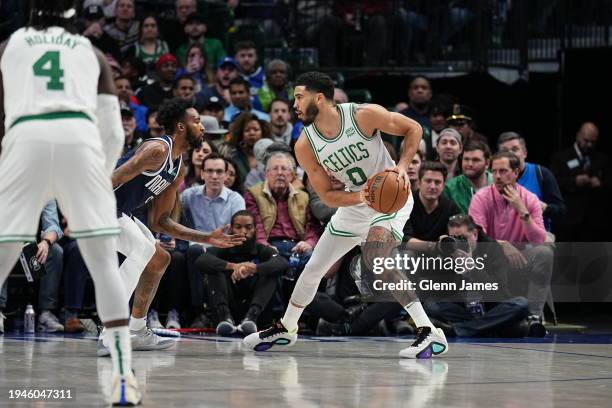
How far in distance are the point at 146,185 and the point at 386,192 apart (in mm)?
1680

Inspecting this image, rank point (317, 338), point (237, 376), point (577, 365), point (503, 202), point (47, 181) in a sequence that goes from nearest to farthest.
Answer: point (47, 181), point (237, 376), point (577, 365), point (317, 338), point (503, 202)

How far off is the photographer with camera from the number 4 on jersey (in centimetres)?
571

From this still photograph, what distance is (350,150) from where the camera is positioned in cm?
790

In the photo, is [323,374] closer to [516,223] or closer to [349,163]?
[349,163]

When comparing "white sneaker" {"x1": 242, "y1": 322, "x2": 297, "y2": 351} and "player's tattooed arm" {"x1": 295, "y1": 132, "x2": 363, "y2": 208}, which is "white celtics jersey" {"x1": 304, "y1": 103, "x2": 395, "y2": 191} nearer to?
"player's tattooed arm" {"x1": 295, "y1": 132, "x2": 363, "y2": 208}

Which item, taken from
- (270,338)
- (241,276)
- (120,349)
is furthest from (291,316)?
(120,349)

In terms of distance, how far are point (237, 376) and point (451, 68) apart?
29.0ft

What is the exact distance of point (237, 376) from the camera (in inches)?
259

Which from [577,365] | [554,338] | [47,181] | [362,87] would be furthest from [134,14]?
[47,181]

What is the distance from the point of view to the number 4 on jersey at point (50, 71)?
16.6ft

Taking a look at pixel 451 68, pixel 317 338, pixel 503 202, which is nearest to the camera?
pixel 317 338

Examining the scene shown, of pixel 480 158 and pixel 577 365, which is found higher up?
pixel 480 158

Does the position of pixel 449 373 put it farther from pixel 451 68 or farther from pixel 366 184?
pixel 451 68

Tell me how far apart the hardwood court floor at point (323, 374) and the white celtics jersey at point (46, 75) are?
1.38m
